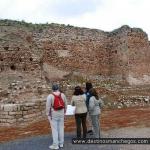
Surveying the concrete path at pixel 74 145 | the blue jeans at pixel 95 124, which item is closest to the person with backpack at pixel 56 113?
the concrete path at pixel 74 145

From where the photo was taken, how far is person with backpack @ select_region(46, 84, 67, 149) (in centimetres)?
1004

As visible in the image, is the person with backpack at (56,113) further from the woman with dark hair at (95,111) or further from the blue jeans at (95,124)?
the blue jeans at (95,124)

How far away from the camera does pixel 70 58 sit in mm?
26609

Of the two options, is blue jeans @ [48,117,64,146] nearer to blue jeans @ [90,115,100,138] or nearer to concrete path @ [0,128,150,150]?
concrete path @ [0,128,150,150]

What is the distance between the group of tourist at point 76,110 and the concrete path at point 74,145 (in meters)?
→ 0.34

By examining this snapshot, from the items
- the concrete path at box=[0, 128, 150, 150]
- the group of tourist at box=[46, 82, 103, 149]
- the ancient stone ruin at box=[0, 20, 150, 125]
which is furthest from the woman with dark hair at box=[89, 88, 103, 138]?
the ancient stone ruin at box=[0, 20, 150, 125]

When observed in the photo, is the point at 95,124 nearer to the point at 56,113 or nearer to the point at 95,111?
the point at 95,111

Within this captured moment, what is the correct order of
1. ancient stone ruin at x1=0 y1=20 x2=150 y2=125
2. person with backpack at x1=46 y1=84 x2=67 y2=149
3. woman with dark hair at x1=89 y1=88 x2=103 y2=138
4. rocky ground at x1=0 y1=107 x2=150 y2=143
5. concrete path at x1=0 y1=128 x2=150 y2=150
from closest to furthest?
concrete path at x1=0 y1=128 x2=150 y2=150 < person with backpack at x1=46 y1=84 x2=67 y2=149 < woman with dark hair at x1=89 y1=88 x2=103 y2=138 < rocky ground at x1=0 y1=107 x2=150 y2=143 < ancient stone ruin at x1=0 y1=20 x2=150 y2=125

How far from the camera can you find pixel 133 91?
24469mm

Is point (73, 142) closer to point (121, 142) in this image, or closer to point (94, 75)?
point (121, 142)

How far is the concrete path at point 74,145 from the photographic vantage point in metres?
9.91

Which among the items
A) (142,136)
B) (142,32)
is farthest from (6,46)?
(142,136)

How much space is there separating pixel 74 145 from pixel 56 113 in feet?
3.10

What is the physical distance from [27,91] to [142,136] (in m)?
9.16
